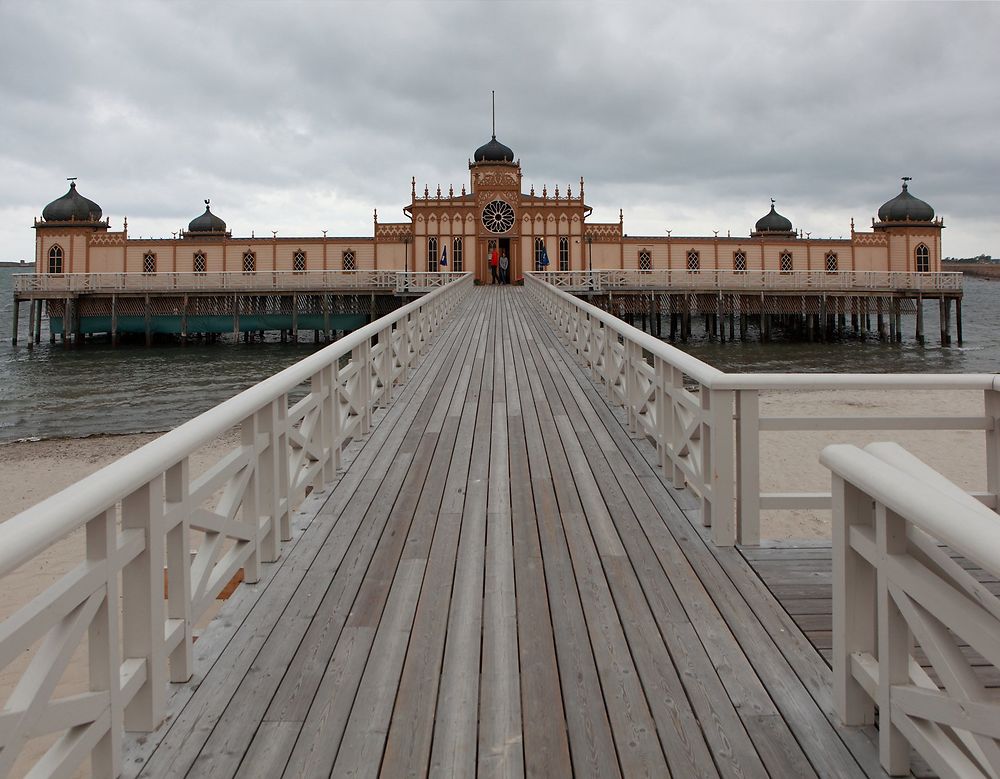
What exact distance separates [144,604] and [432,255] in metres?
43.0

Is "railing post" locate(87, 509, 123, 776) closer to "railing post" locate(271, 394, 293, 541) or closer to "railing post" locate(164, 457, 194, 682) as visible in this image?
"railing post" locate(164, 457, 194, 682)

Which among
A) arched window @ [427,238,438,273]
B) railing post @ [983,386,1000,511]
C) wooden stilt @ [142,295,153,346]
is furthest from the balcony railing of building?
railing post @ [983,386,1000,511]

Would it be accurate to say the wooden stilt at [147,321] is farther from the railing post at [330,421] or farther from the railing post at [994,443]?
the railing post at [994,443]

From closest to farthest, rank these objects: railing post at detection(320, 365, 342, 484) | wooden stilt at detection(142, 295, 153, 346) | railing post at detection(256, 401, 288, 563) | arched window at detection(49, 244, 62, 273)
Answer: railing post at detection(256, 401, 288, 563), railing post at detection(320, 365, 342, 484), wooden stilt at detection(142, 295, 153, 346), arched window at detection(49, 244, 62, 273)

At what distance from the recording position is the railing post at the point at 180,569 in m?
3.13

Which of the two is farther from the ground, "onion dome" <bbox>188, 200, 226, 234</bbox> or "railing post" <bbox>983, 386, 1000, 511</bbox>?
"onion dome" <bbox>188, 200, 226, 234</bbox>

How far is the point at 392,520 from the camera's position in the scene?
5109 millimetres

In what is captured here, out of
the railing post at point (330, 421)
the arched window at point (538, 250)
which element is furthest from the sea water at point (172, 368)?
the railing post at point (330, 421)

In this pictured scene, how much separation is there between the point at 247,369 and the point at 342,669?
27.9 metres

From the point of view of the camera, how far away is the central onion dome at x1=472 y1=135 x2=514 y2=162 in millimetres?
44656

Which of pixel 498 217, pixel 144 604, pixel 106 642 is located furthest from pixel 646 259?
pixel 106 642

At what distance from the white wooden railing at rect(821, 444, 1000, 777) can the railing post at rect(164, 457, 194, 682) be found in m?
2.42

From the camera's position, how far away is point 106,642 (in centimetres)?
251

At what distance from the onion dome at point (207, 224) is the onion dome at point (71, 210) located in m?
6.94
